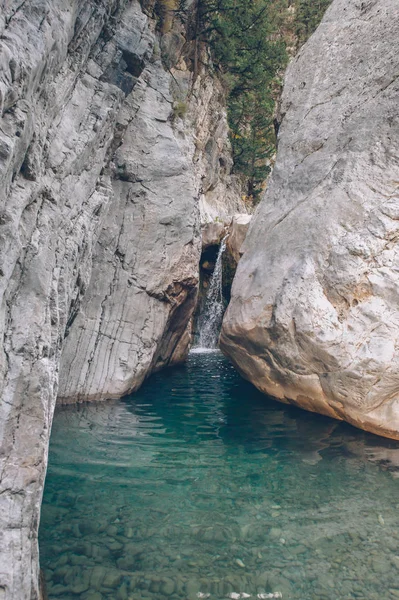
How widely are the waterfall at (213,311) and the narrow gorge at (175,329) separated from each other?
11.5 feet

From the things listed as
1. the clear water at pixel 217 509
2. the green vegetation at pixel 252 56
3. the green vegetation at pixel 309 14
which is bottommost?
the clear water at pixel 217 509

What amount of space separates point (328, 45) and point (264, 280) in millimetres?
5812

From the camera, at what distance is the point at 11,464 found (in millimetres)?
3377

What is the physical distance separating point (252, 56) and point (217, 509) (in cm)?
A: 2022

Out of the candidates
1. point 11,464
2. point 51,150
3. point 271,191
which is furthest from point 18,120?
point 271,191

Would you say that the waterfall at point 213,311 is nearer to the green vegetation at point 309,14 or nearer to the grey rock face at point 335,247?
the grey rock face at point 335,247

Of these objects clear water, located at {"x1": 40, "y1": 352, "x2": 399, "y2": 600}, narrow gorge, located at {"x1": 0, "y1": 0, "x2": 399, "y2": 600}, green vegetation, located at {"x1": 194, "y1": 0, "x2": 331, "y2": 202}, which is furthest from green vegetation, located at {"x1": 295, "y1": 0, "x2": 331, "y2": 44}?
clear water, located at {"x1": 40, "y1": 352, "x2": 399, "y2": 600}

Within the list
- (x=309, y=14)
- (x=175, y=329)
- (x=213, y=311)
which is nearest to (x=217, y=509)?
(x=175, y=329)

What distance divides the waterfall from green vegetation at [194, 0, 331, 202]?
889cm

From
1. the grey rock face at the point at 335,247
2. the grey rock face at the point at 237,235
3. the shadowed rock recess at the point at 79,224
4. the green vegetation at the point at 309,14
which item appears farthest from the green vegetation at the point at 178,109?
the green vegetation at the point at 309,14

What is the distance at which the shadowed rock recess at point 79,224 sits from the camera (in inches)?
141

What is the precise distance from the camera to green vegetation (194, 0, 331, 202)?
711 inches

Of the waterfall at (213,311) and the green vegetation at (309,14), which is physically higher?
the green vegetation at (309,14)

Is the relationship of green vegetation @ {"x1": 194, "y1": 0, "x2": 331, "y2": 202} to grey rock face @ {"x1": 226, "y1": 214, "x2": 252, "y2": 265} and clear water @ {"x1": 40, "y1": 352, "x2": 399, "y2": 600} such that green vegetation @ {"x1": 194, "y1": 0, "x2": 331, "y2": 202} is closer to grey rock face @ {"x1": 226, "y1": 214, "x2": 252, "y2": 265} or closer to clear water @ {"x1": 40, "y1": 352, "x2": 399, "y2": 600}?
grey rock face @ {"x1": 226, "y1": 214, "x2": 252, "y2": 265}
